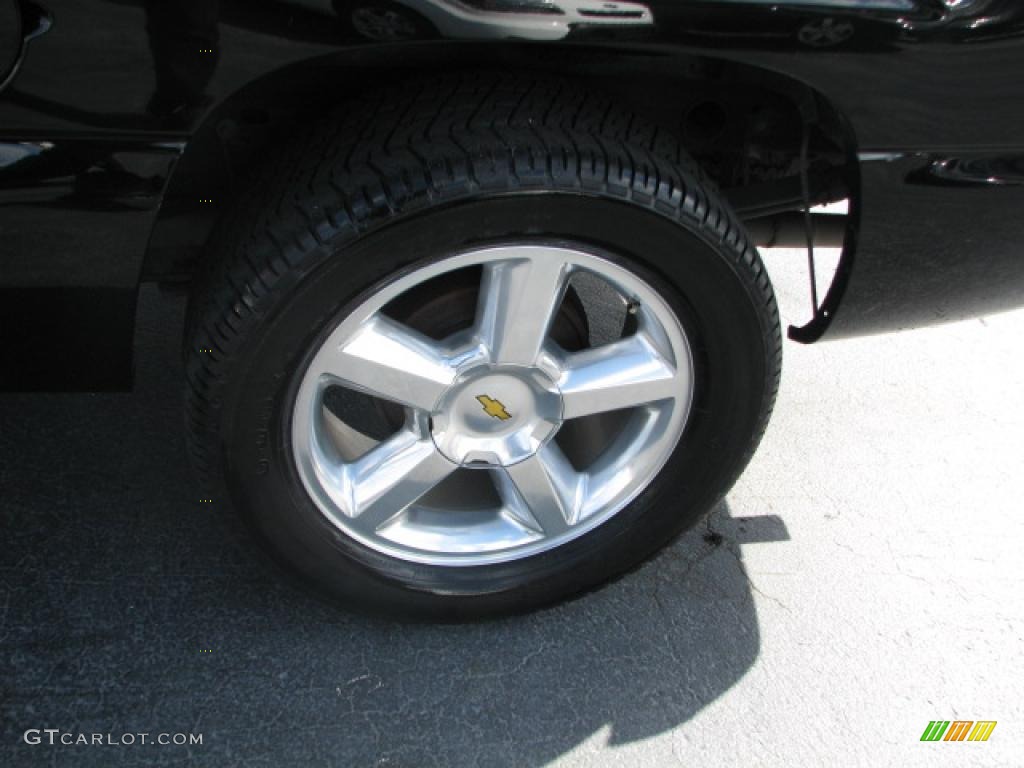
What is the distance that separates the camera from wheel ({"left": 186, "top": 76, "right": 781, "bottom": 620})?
152cm

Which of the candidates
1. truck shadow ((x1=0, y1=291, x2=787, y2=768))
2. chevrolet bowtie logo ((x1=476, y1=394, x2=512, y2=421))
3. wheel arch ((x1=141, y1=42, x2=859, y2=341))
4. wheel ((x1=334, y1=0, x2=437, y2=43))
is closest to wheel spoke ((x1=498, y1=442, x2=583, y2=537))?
chevrolet bowtie logo ((x1=476, y1=394, x2=512, y2=421))

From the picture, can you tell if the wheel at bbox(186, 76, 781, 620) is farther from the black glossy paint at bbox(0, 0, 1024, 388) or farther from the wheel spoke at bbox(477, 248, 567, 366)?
the black glossy paint at bbox(0, 0, 1024, 388)

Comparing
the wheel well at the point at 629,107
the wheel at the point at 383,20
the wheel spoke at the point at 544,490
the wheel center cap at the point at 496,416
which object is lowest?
the wheel spoke at the point at 544,490

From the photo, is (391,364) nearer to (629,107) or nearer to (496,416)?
(496,416)

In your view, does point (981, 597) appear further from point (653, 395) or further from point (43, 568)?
point (43, 568)

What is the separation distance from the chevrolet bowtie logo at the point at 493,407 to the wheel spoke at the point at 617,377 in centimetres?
12

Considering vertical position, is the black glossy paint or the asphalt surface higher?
the black glossy paint

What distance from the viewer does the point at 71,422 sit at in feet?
7.93

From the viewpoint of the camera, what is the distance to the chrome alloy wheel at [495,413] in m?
1.66

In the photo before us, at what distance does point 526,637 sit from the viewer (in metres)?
2.04

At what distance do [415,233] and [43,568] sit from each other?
3.83 ft

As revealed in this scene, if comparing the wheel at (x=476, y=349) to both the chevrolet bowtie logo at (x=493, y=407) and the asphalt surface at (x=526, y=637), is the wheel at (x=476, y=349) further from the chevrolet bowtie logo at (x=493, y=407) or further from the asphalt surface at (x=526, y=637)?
the asphalt surface at (x=526, y=637)

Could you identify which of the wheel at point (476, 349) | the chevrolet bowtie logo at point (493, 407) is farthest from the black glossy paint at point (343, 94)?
the chevrolet bowtie logo at point (493, 407)

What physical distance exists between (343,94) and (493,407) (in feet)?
2.02
